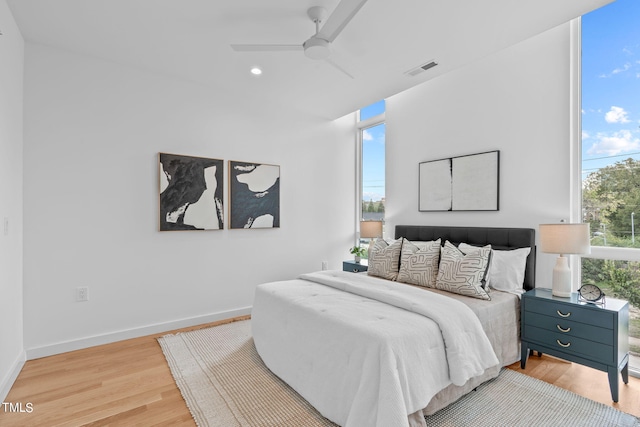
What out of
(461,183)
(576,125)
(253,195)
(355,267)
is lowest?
(355,267)

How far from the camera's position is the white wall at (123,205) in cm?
272

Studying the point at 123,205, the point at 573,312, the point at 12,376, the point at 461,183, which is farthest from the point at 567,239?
the point at 12,376

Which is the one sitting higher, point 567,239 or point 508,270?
point 567,239

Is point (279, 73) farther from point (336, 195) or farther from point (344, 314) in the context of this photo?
point (344, 314)

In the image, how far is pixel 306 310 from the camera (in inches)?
83.9

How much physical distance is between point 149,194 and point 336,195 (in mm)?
2552

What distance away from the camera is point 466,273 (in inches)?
101

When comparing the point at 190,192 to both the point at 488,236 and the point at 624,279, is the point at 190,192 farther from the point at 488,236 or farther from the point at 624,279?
the point at 624,279

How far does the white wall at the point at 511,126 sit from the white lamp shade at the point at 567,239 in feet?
1.48

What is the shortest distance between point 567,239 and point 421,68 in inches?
80.0

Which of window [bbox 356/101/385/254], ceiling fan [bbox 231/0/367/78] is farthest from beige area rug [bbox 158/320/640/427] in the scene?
window [bbox 356/101/385/254]

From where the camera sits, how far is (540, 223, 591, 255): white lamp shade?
2.28 metres

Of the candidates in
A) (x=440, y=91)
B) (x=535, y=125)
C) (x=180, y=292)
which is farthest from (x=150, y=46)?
(x=535, y=125)

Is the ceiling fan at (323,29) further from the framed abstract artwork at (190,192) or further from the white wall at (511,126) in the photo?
the white wall at (511,126)
